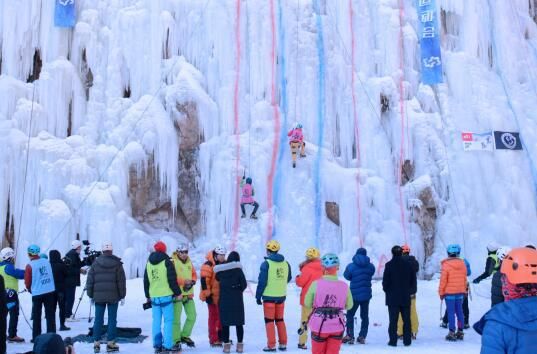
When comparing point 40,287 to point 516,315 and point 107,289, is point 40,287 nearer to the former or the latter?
point 107,289

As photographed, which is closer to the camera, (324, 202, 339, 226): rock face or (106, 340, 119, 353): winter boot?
(106, 340, 119, 353): winter boot

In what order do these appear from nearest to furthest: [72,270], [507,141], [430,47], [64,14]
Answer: [72,270]
[64,14]
[507,141]
[430,47]

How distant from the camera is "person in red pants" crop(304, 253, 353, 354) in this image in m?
5.51

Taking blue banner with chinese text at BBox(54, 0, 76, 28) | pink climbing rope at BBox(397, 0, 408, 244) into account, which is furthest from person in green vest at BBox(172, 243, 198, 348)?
blue banner with chinese text at BBox(54, 0, 76, 28)

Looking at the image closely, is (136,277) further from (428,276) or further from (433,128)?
(433,128)

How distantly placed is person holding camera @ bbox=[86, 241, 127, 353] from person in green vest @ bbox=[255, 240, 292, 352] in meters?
1.70

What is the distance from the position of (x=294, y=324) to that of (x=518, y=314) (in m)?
7.08

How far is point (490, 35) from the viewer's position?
677 inches

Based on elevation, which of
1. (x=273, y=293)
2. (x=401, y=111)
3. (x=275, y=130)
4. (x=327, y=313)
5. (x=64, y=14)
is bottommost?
(x=327, y=313)

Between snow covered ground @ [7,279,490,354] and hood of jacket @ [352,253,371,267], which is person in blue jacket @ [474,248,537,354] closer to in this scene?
snow covered ground @ [7,279,490,354]

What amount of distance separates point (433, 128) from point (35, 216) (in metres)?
10.3

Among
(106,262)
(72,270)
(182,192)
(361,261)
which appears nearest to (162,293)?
(106,262)

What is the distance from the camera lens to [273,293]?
7.30 metres

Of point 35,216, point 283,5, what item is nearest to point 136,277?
point 35,216
